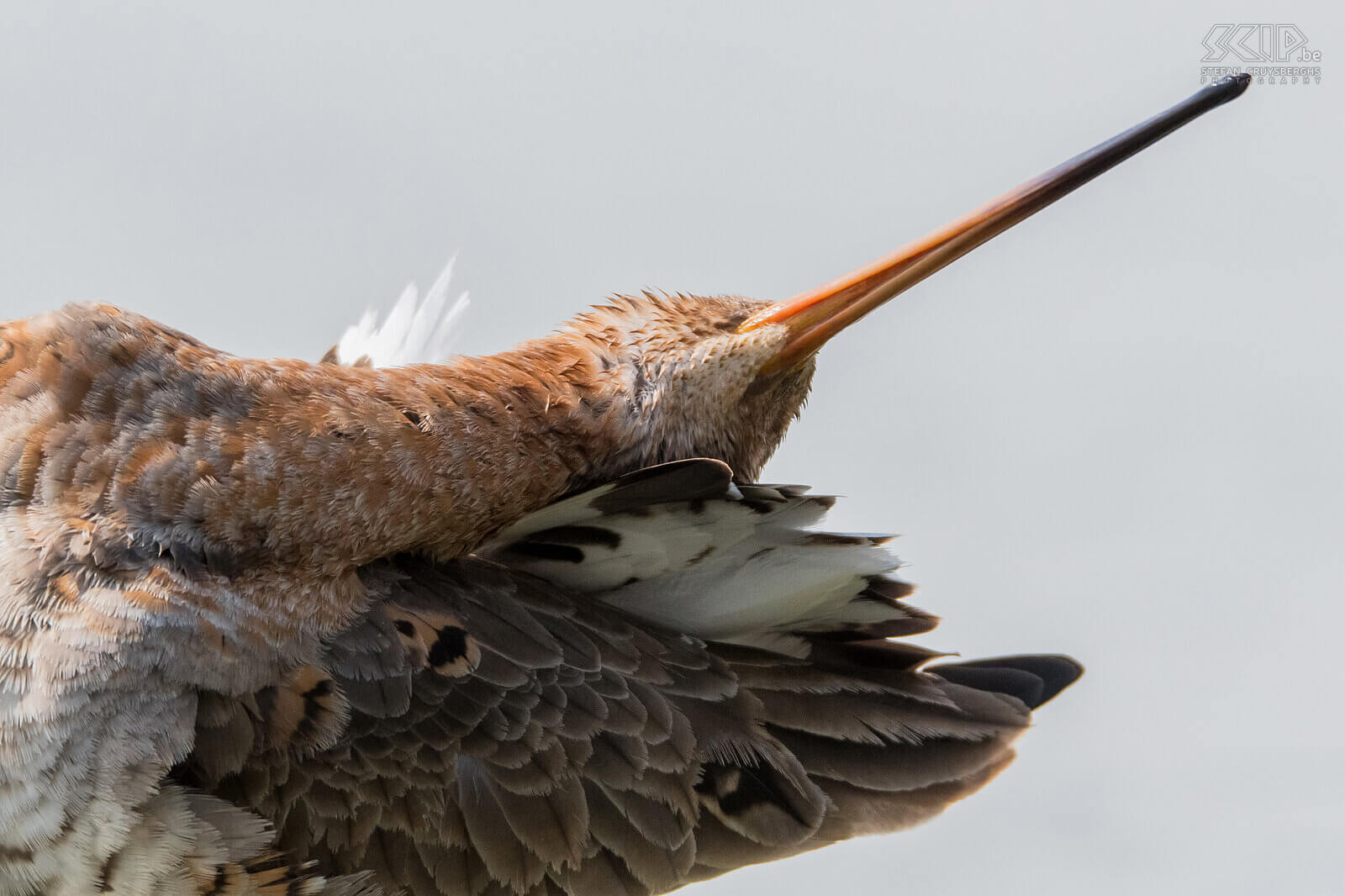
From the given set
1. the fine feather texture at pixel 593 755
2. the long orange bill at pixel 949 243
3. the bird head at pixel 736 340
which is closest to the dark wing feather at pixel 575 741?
the fine feather texture at pixel 593 755

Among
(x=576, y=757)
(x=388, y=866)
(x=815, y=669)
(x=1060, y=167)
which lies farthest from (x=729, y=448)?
(x=388, y=866)

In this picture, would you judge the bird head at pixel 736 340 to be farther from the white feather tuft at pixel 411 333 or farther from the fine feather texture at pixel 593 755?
the white feather tuft at pixel 411 333

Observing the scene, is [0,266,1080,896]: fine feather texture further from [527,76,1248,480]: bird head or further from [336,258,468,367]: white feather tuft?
[336,258,468,367]: white feather tuft

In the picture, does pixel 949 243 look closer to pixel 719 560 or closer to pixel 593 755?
pixel 719 560

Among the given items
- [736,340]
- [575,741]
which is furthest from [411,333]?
[575,741]

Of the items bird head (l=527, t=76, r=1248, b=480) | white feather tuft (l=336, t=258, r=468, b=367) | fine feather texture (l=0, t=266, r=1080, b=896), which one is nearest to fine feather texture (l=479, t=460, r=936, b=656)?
fine feather texture (l=0, t=266, r=1080, b=896)

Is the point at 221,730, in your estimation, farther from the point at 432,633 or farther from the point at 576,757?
the point at 576,757

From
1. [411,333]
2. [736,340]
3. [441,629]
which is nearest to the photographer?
[441,629]
